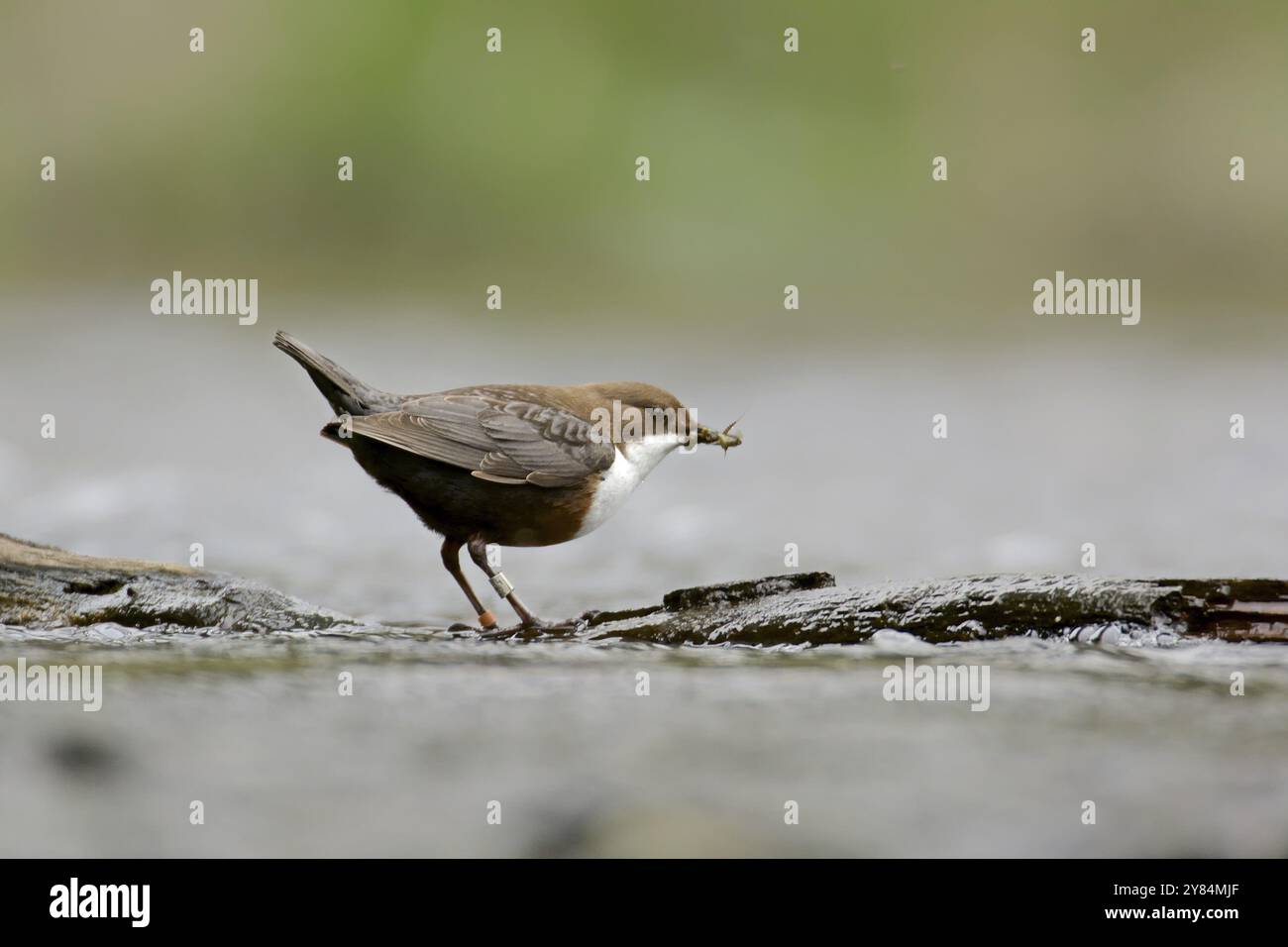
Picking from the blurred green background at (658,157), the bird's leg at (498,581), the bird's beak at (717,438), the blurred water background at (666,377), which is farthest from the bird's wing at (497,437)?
the blurred green background at (658,157)

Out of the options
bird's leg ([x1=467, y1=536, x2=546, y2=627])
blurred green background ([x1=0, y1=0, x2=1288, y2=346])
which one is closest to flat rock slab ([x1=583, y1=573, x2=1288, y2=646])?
bird's leg ([x1=467, y1=536, x2=546, y2=627])

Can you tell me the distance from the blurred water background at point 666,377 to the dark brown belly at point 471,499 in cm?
57

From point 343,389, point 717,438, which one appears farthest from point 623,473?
point 343,389

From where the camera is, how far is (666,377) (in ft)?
38.1

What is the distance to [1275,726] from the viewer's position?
4395 mm

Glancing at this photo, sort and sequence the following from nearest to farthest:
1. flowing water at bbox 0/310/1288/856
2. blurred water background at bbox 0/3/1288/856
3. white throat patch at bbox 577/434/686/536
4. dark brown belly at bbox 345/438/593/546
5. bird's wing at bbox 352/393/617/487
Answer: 1. flowing water at bbox 0/310/1288/856
2. blurred water background at bbox 0/3/1288/856
3. bird's wing at bbox 352/393/617/487
4. dark brown belly at bbox 345/438/593/546
5. white throat patch at bbox 577/434/686/536

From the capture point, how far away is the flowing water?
3.88 metres

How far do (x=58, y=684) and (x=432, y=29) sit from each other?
979 centimetres

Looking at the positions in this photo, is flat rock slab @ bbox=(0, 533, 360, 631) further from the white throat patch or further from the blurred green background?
the blurred green background

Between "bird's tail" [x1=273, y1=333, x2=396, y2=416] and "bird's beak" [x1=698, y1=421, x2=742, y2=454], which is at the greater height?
"bird's tail" [x1=273, y1=333, x2=396, y2=416]

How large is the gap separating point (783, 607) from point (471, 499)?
1417mm

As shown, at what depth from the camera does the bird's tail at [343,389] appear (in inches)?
234

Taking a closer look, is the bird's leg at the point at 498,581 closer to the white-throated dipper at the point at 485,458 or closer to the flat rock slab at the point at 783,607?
the white-throated dipper at the point at 485,458

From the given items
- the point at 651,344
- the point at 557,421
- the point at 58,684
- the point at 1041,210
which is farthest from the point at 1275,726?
the point at 1041,210
